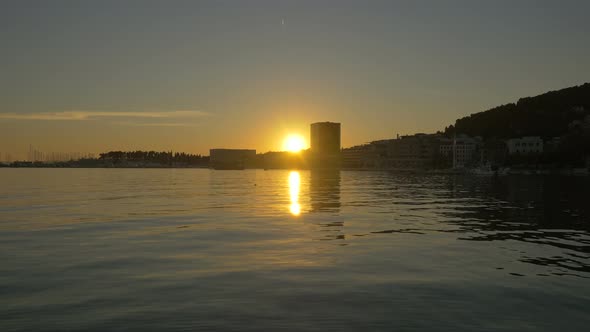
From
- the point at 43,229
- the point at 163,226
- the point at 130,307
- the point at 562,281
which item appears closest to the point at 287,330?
the point at 130,307

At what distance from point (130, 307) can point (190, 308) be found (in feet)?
6.19

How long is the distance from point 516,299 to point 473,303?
5.64 feet

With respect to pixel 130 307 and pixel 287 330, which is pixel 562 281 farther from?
pixel 130 307

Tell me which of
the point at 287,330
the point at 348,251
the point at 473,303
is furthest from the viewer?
the point at 348,251

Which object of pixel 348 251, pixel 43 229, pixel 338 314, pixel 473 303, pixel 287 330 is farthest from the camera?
pixel 43 229

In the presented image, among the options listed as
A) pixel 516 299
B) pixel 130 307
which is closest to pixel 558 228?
pixel 516 299

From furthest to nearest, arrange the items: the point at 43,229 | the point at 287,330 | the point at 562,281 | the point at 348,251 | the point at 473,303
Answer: the point at 43,229 → the point at 348,251 → the point at 562,281 → the point at 473,303 → the point at 287,330

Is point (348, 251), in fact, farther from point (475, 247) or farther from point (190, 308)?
point (190, 308)

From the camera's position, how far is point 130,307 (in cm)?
1566

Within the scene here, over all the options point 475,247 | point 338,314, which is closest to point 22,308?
point 338,314

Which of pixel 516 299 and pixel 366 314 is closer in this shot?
pixel 366 314

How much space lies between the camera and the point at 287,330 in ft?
44.4

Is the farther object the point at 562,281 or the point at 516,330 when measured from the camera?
the point at 562,281

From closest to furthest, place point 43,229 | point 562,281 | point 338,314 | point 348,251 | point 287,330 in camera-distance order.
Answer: point 287,330 < point 338,314 < point 562,281 < point 348,251 < point 43,229
